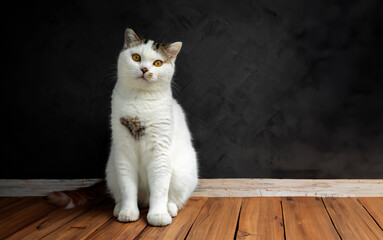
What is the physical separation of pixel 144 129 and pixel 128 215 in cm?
44

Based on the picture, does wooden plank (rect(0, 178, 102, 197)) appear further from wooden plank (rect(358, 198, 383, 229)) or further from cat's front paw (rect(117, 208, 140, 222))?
wooden plank (rect(358, 198, 383, 229))

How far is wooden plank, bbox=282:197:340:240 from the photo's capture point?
1564 mm

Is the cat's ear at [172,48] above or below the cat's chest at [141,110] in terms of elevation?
above

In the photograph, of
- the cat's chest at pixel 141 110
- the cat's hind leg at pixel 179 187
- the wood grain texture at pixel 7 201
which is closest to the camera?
the cat's chest at pixel 141 110

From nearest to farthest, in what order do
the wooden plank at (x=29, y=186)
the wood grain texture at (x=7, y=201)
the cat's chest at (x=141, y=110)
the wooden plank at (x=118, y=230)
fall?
the wooden plank at (x=118, y=230) → the cat's chest at (x=141, y=110) → the wood grain texture at (x=7, y=201) → the wooden plank at (x=29, y=186)

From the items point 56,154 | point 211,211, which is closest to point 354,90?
point 211,211

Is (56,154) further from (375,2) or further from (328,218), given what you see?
(375,2)

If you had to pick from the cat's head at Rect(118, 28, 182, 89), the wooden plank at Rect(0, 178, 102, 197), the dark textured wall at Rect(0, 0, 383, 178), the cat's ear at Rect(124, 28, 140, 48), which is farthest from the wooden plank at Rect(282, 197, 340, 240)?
the wooden plank at Rect(0, 178, 102, 197)

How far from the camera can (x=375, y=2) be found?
82.6 inches

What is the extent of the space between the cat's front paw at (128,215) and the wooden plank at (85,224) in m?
0.10

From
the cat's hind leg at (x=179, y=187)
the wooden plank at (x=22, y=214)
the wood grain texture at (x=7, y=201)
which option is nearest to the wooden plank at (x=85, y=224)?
the wooden plank at (x=22, y=214)

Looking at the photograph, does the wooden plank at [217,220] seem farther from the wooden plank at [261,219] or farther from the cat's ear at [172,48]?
the cat's ear at [172,48]

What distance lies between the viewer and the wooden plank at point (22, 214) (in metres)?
1.67

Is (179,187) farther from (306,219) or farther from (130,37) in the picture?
(130,37)
